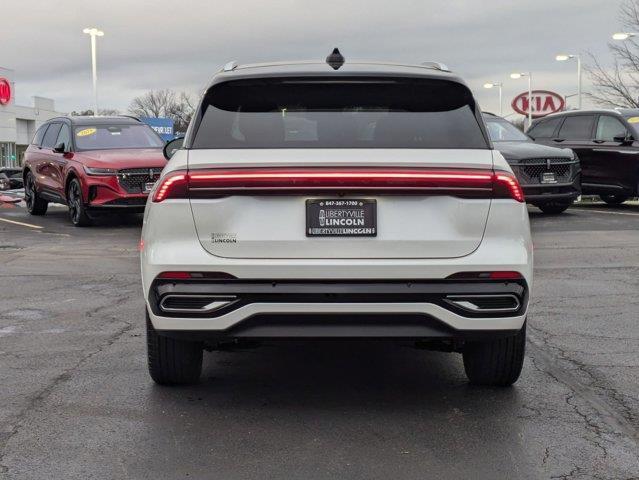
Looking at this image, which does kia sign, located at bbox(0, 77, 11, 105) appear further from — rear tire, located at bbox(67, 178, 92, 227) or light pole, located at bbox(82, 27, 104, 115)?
rear tire, located at bbox(67, 178, 92, 227)

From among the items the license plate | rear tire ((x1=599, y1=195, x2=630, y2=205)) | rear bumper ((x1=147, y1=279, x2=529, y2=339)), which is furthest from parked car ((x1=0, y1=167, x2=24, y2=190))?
the license plate

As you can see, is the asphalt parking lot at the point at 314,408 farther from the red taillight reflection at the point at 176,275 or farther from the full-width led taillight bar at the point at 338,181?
the full-width led taillight bar at the point at 338,181

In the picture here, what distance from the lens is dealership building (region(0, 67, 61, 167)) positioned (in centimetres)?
7231

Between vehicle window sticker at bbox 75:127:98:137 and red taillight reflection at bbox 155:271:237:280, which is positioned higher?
vehicle window sticker at bbox 75:127:98:137

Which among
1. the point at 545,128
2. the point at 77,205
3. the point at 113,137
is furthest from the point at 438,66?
the point at 545,128

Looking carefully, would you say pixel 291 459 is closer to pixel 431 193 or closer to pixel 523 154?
pixel 431 193

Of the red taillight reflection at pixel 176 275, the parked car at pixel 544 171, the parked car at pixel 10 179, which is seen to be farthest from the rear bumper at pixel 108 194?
the parked car at pixel 10 179

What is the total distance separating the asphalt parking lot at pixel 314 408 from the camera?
13.2 feet

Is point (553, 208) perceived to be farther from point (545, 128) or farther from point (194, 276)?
point (194, 276)

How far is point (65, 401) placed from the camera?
5.01 meters

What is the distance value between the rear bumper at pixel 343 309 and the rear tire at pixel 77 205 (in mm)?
11318

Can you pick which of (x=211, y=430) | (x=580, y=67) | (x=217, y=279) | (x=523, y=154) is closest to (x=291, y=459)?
(x=211, y=430)

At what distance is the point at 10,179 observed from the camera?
120 feet

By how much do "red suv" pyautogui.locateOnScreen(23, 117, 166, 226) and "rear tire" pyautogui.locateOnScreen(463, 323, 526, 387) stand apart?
34.4 ft
